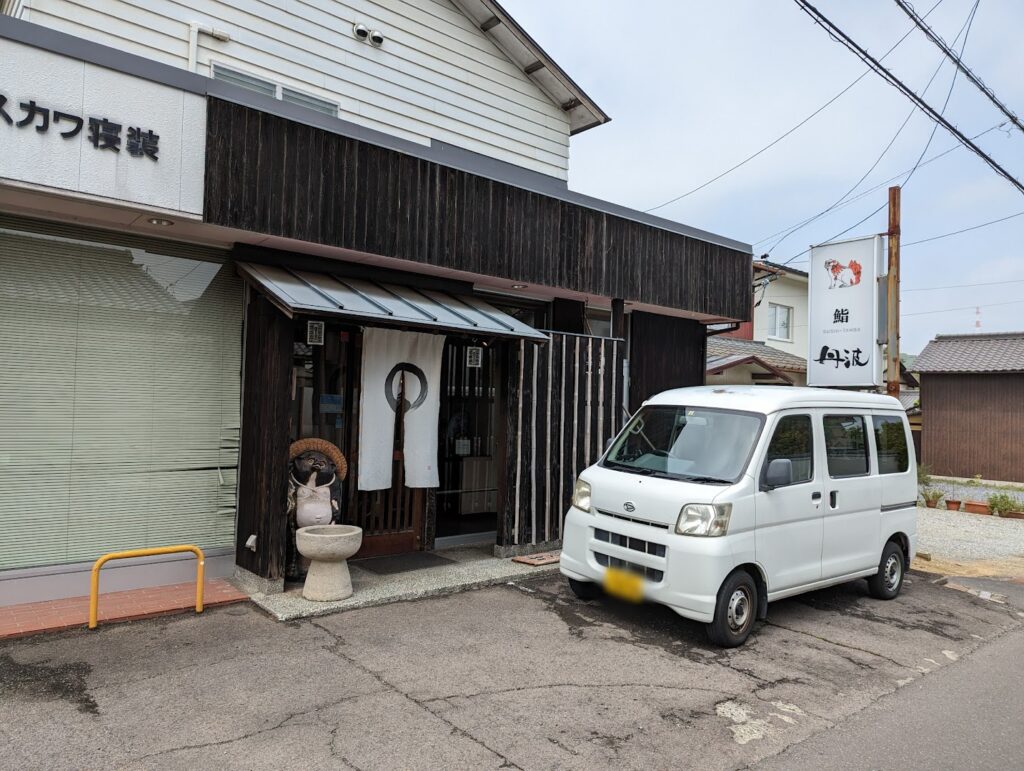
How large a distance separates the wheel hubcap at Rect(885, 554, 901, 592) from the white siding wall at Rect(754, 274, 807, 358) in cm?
1734

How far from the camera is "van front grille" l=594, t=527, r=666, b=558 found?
18.5 feet

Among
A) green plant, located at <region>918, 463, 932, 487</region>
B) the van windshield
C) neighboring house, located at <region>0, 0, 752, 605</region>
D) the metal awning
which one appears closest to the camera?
neighboring house, located at <region>0, 0, 752, 605</region>

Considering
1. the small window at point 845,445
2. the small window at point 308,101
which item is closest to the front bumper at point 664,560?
the small window at point 845,445

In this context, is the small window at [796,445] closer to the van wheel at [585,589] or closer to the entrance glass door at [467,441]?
the van wheel at [585,589]

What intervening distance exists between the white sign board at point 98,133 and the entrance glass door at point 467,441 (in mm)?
3743

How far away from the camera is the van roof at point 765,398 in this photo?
6.24m

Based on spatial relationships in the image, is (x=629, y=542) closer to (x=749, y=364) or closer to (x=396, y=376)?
(x=396, y=376)

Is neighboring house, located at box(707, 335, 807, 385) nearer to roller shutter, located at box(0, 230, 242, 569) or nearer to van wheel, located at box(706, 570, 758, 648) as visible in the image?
van wheel, located at box(706, 570, 758, 648)

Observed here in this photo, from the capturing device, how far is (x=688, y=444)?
629cm

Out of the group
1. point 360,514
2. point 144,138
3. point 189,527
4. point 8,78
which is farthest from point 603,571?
point 8,78

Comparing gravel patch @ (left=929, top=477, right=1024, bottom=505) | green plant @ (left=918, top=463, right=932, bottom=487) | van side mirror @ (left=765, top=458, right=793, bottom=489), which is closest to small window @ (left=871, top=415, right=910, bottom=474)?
van side mirror @ (left=765, top=458, right=793, bottom=489)

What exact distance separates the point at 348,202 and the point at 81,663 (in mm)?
4287

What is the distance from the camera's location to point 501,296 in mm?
8938

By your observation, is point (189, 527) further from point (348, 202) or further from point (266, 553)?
point (348, 202)
